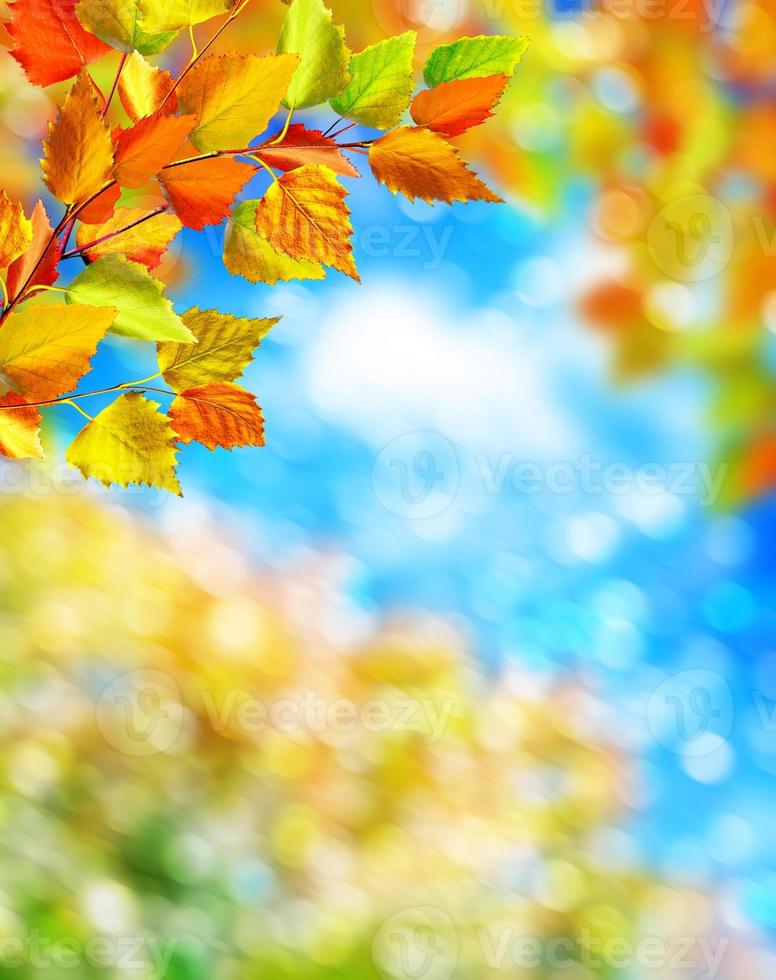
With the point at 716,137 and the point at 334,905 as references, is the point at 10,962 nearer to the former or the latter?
the point at 334,905

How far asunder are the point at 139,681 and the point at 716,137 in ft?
4.01

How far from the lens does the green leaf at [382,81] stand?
0.16 metres

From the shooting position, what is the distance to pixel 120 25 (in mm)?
149

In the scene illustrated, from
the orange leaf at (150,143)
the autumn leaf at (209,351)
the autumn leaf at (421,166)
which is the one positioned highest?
the autumn leaf at (421,166)

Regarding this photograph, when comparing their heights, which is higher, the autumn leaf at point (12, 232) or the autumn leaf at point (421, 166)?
the autumn leaf at point (421, 166)

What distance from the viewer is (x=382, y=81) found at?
6.4 inches

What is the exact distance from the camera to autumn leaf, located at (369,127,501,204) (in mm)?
162

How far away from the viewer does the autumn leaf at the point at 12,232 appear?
0.48ft

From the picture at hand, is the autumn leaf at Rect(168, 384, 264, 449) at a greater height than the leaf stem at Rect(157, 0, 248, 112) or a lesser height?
lesser

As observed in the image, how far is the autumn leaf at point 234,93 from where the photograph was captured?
0.15 m

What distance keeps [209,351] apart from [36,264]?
0.03m

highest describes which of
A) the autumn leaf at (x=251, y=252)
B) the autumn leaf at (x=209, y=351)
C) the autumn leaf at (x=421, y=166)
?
the autumn leaf at (x=421, y=166)

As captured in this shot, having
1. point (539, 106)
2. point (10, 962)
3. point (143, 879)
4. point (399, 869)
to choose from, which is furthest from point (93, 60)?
point (399, 869)

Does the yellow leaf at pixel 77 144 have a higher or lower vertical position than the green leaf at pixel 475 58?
lower
